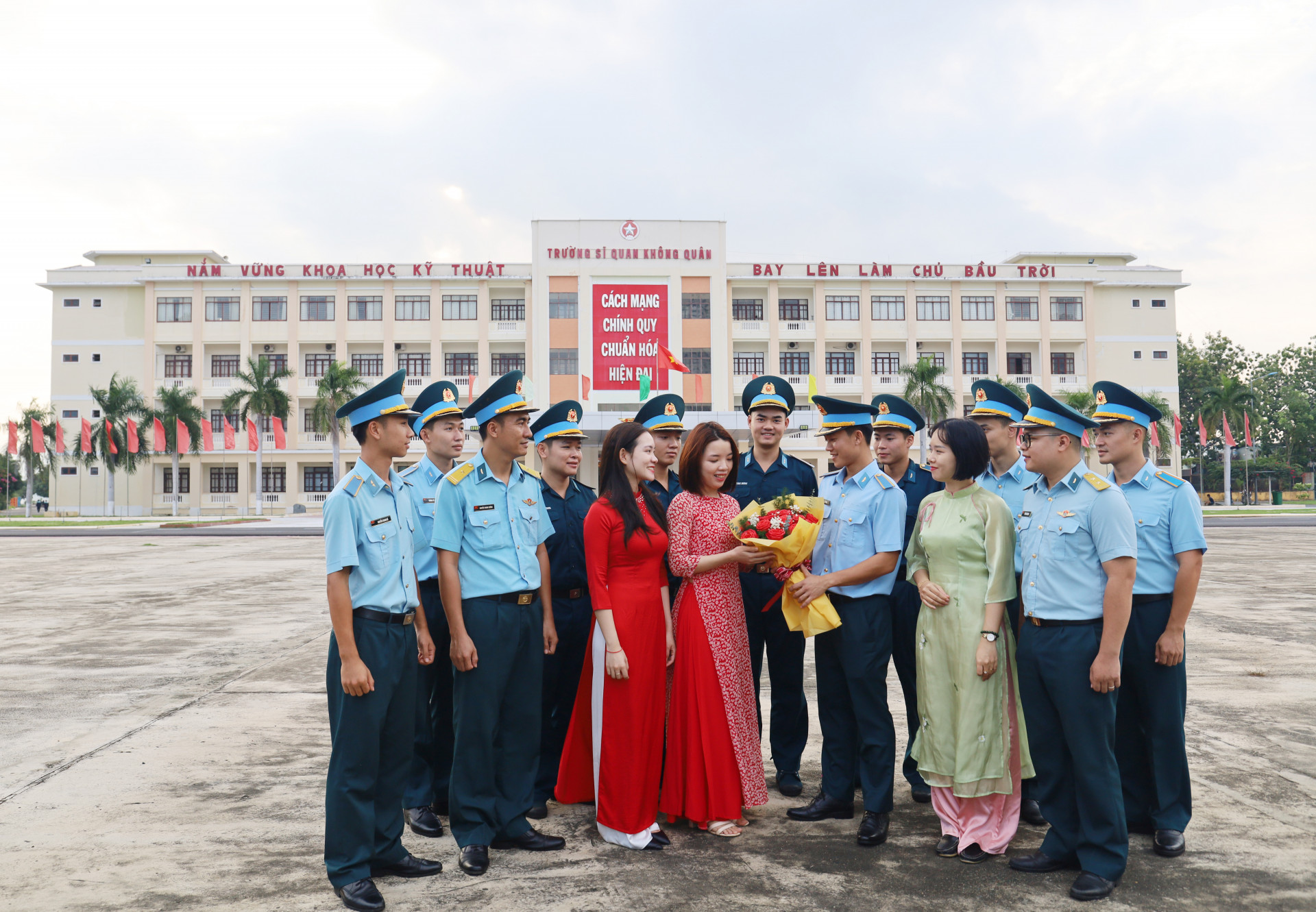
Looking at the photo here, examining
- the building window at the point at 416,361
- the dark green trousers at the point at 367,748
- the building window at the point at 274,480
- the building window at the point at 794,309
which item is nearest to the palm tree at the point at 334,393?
the building window at the point at 416,361

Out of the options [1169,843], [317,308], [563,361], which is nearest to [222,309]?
[317,308]

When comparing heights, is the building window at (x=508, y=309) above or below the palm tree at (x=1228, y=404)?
above

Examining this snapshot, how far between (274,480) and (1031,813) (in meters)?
45.6

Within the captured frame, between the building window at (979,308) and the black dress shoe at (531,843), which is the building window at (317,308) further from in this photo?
the black dress shoe at (531,843)

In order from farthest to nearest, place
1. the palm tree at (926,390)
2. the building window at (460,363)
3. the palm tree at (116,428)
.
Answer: the building window at (460,363)
the palm tree at (116,428)
the palm tree at (926,390)

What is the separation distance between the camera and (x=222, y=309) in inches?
1734

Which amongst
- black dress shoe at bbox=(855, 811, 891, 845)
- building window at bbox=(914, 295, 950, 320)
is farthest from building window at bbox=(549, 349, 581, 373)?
black dress shoe at bbox=(855, 811, 891, 845)

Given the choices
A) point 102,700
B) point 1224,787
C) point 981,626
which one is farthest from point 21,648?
point 1224,787

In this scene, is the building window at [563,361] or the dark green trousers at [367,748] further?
the building window at [563,361]

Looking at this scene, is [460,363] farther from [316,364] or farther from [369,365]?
[316,364]

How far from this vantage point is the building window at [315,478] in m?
44.1

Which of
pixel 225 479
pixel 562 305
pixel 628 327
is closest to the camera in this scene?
pixel 628 327

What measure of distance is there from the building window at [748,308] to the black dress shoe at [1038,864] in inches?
1650

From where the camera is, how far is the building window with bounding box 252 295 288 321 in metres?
43.7
